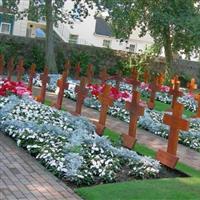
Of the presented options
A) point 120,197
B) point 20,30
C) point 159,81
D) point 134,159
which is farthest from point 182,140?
point 20,30

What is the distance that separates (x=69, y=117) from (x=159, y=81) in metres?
9.84

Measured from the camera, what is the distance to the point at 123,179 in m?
7.43

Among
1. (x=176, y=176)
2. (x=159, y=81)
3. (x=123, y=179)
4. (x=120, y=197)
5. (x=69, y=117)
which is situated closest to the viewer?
(x=120, y=197)

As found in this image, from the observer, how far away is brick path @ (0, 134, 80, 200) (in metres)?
6.31

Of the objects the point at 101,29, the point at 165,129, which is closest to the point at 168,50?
the point at 165,129

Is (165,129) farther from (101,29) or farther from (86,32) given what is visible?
(101,29)

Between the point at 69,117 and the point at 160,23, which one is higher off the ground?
the point at 160,23

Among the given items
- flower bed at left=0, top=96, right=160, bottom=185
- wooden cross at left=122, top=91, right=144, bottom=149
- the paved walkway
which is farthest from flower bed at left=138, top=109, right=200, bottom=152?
flower bed at left=0, top=96, right=160, bottom=185

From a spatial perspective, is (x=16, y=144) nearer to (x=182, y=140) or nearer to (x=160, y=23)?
(x=182, y=140)

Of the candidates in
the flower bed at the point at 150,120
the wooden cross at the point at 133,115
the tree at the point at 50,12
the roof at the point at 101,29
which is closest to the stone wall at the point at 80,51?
the tree at the point at 50,12

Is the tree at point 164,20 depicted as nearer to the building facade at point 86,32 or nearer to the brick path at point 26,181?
the brick path at point 26,181

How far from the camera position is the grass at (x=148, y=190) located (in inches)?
257

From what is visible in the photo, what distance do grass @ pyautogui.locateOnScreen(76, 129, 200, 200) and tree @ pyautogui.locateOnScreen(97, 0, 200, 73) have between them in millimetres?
15504

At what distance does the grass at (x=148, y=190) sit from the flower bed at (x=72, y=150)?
321 millimetres
